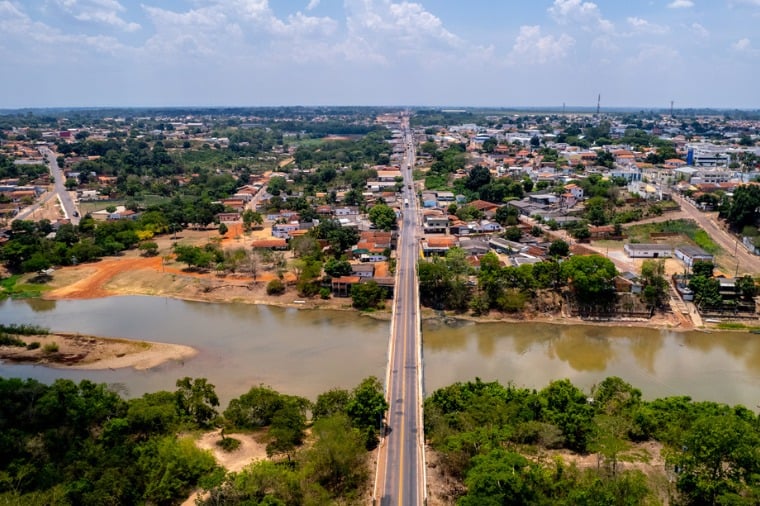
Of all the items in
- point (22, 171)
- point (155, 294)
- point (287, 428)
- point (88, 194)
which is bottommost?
point (155, 294)

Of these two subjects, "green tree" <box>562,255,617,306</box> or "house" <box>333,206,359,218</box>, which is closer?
"green tree" <box>562,255,617,306</box>

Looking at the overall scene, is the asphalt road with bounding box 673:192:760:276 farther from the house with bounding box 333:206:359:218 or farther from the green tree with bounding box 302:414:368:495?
the house with bounding box 333:206:359:218

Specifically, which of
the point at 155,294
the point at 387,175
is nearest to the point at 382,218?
the point at 155,294

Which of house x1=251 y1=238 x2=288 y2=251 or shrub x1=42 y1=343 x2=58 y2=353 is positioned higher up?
house x1=251 y1=238 x2=288 y2=251

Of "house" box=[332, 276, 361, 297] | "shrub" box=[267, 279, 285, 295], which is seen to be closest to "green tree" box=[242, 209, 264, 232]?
"shrub" box=[267, 279, 285, 295]

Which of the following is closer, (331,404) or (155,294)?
(331,404)

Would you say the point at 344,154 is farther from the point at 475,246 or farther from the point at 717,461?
the point at 717,461

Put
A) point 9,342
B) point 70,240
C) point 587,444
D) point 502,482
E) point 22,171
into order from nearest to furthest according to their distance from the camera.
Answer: point 502,482 → point 587,444 → point 9,342 → point 70,240 → point 22,171

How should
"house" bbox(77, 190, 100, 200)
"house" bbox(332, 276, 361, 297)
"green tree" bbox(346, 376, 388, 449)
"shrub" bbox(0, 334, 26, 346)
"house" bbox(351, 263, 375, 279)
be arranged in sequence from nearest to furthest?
"green tree" bbox(346, 376, 388, 449) < "shrub" bbox(0, 334, 26, 346) < "house" bbox(332, 276, 361, 297) < "house" bbox(351, 263, 375, 279) < "house" bbox(77, 190, 100, 200)
